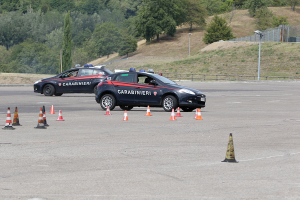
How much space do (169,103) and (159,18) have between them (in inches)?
4453

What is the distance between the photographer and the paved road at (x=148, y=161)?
20.8 ft

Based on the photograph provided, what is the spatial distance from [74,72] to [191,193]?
21.9 metres

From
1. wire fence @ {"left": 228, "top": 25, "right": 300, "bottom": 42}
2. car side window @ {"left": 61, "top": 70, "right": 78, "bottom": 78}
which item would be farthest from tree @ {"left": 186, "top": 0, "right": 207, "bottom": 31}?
car side window @ {"left": 61, "top": 70, "right": 78, "bottom": 78}

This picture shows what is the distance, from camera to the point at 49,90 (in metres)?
27.4

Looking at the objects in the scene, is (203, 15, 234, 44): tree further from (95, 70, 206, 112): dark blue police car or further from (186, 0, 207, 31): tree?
(95, 70, 206, 112): dark blue police car

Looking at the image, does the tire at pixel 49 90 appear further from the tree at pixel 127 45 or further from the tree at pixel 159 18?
the tree at pixel 159 18

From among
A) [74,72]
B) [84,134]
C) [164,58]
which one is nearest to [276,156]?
[84,134]

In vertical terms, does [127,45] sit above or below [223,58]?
above

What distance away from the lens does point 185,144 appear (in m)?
10.4

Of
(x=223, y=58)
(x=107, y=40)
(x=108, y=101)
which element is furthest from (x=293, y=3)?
(x=108, y=101)

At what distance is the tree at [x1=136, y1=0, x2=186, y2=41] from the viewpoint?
12569 cm

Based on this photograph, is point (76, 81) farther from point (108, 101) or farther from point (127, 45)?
point (127, 45)

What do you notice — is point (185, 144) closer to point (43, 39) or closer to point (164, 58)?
point (164, 58)

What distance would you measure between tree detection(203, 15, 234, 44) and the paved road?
100330 millimetres
